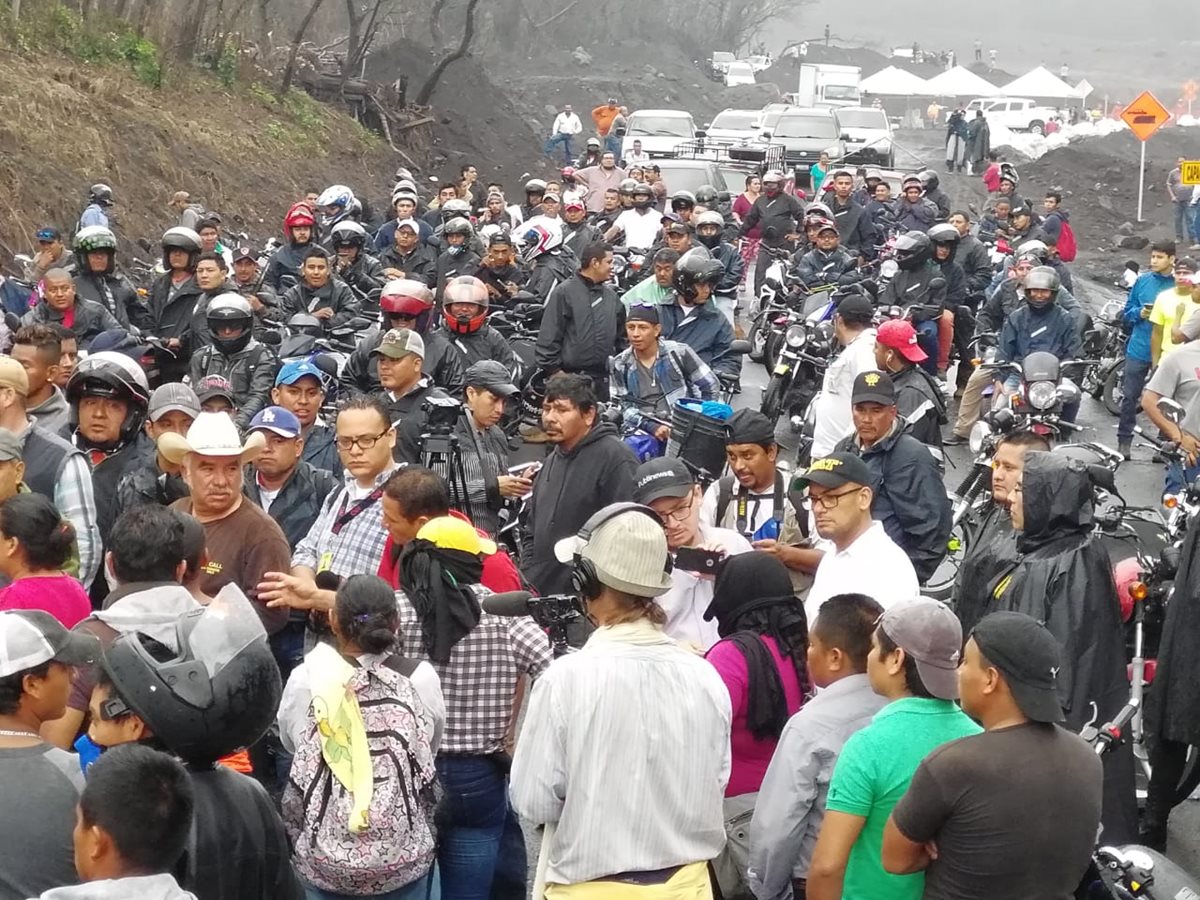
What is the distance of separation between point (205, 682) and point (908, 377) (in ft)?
19.0

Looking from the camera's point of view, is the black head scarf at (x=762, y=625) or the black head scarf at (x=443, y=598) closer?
the black head scarf at (x=762, y=625)

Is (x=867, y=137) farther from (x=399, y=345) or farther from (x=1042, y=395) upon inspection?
(x=399, y=345)

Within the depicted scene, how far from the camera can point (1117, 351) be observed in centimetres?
1670

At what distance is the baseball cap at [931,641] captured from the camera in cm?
408

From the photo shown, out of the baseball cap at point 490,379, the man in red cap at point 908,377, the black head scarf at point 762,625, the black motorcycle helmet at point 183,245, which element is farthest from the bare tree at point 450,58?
the black head scarf at point 762,625

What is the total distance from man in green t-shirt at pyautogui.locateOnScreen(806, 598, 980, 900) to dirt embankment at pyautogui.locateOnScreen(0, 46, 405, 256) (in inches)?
578

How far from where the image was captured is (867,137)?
3691cm

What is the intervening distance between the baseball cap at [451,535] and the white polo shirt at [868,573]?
4.04ft

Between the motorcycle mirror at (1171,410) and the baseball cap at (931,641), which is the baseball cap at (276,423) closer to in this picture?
the baseball cap at (931,641)

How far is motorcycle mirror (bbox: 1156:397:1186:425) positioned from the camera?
8445 mm

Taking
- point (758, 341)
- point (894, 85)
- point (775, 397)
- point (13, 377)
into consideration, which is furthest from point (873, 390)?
point (894, 85)

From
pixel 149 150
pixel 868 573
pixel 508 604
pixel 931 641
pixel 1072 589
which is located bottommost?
pixel 1072 589

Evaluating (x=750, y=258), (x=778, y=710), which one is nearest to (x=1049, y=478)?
(x=778, y=710)

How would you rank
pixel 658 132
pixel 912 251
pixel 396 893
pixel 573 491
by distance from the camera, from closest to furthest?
pixel 396 893
pixel 573 491
pixel 912 251
pixel 658 132
